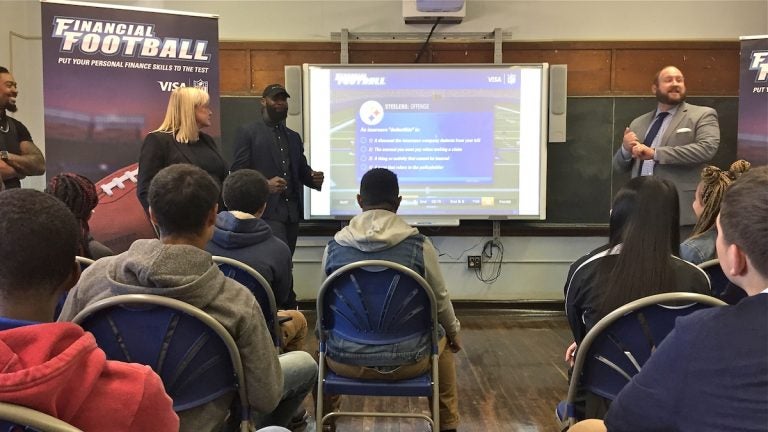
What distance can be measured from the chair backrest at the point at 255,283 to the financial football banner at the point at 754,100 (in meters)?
3.59

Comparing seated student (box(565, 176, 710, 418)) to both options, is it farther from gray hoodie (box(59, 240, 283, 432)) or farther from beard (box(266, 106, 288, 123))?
beard (box(266, 106, 288, 123))

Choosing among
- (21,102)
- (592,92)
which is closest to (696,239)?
(592,92)

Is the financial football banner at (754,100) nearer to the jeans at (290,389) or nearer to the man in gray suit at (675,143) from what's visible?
the man in gray suit at (675,143)

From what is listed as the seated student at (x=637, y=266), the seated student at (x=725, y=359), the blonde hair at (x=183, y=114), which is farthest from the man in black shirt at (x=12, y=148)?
the seated student at (x=725, y=359)

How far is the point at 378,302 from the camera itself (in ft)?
6.45

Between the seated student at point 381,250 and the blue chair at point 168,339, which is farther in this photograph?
the seated student at point 381,250

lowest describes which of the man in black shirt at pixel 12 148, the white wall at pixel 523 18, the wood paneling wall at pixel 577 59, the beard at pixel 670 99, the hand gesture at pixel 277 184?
→ the hand gesture at pixel 277 184

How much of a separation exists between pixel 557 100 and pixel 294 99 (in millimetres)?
2046

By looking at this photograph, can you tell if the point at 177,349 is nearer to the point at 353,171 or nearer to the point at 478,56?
the point at 353,171

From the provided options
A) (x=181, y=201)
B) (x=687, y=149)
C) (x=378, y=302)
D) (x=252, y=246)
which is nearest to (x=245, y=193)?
(x=252, y=246)

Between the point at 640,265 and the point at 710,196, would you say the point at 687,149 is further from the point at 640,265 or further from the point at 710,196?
the point at 640,265

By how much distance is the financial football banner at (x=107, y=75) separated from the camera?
3412mm

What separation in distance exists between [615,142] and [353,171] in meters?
2.10

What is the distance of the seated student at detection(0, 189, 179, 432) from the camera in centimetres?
71
